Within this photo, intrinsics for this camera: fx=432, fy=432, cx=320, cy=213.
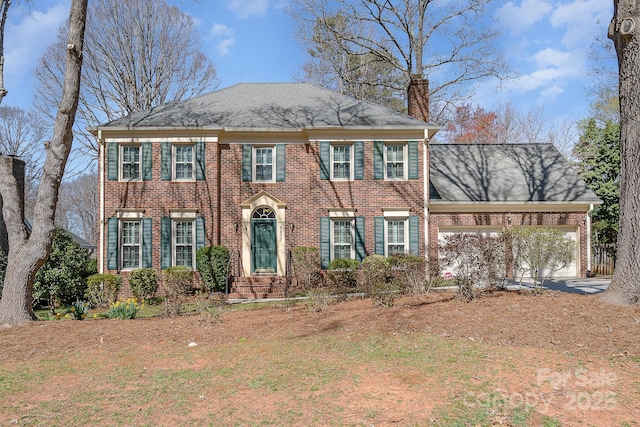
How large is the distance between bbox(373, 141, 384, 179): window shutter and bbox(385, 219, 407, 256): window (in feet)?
5.32

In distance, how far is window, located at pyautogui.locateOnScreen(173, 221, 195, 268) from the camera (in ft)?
47.0

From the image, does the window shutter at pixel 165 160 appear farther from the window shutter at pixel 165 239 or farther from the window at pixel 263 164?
the window at pixel 263 164

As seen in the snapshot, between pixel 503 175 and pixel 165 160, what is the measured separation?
508 inches

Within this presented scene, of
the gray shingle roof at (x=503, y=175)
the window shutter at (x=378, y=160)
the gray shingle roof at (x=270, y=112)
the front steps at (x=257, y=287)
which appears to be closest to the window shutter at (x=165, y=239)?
the front steps at (x=257, y=287)

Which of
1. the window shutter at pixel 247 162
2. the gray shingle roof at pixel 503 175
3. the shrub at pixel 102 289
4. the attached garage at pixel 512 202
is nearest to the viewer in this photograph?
the shrub at pixel 102 289

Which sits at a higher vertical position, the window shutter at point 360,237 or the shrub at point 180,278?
the window shutter at point 360,237

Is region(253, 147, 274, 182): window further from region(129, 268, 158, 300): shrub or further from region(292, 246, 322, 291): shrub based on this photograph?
region(129, 268, 158, 300): shrub

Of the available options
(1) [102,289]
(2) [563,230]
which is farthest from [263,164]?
(2) [563,230]

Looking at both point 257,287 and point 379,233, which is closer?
point 257,287

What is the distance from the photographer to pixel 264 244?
1474cm

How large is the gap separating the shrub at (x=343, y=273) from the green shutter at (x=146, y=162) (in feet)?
22.3

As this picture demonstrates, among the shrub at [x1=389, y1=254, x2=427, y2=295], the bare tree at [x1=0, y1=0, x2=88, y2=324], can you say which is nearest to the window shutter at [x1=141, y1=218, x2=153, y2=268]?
the bare tree at [x1=0, y1=0, x2=88, y2=324]

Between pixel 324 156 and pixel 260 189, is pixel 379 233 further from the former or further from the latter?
pixel 260 189

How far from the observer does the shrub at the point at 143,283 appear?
42.3ft
